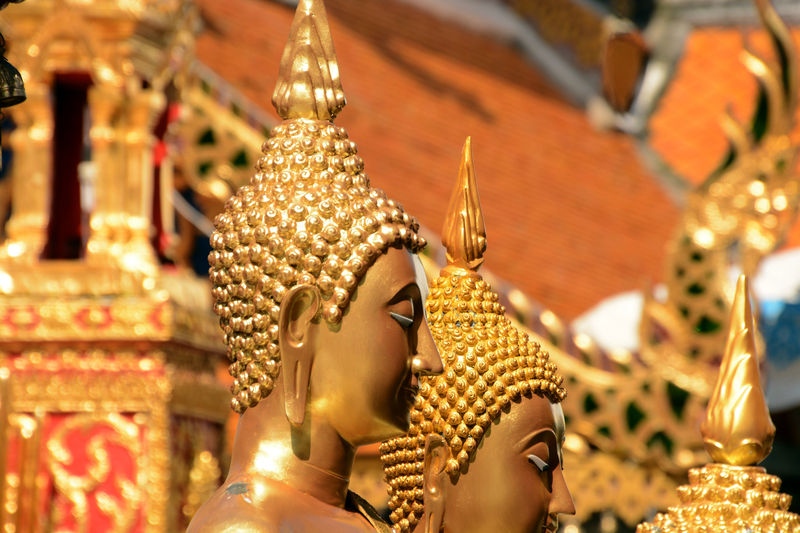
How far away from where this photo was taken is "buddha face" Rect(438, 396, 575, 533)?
2.94 meters

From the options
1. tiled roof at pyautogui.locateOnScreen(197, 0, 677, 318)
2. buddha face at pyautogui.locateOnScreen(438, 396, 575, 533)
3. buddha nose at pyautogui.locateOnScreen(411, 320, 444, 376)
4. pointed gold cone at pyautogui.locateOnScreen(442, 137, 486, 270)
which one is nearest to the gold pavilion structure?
pointed gold cone at pyautogui.locateOnScreen(442, 137, 486, 270)

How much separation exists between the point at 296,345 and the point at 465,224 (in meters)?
0.69

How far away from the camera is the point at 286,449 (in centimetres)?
258

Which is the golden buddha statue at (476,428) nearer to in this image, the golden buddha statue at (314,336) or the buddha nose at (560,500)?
the buddha nose at (560,500)

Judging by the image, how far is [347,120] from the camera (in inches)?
341

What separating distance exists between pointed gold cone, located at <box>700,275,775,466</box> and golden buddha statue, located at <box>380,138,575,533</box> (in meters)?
0.47

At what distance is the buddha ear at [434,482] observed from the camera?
9.36 feet

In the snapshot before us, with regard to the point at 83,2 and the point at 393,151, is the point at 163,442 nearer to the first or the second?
the point at 83,2

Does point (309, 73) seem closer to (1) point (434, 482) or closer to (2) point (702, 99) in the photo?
(1) point (434, 482)

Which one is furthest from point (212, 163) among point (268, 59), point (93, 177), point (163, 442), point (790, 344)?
point (790, 344)

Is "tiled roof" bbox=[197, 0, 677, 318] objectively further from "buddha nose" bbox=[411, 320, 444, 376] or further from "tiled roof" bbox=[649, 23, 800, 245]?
"buddha nose" bbox=[411, 320, 444, 376]

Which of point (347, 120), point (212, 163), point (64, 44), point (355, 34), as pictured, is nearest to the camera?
point (64, 44)

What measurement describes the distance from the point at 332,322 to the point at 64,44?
2.60m

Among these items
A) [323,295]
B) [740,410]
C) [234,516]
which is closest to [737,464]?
[740,410]
